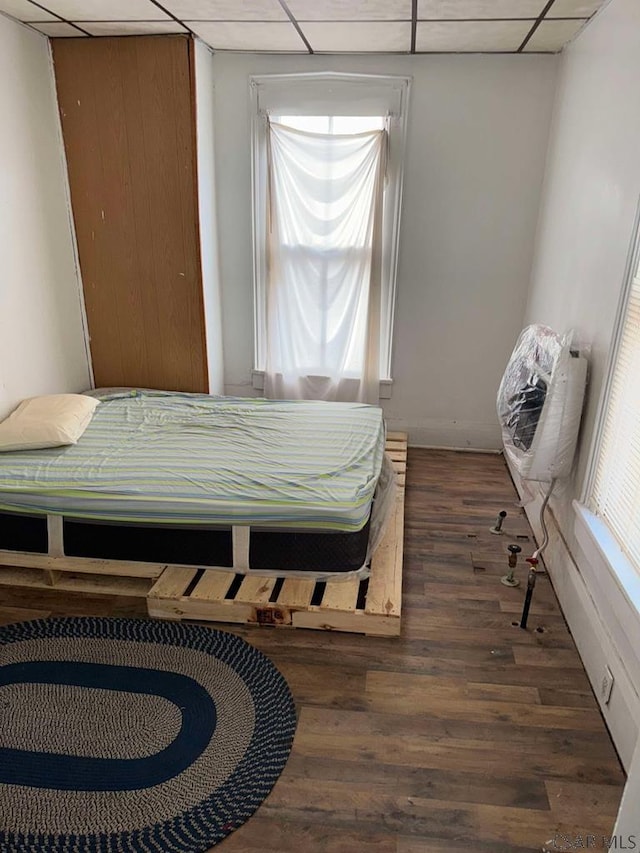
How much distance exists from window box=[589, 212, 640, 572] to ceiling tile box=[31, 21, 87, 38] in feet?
10.4

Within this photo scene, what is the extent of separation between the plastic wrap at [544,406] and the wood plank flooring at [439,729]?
0.61 m

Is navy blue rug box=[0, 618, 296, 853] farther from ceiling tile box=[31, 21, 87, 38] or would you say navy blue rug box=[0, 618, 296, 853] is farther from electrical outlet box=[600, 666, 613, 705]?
ceiling tile box=[31, 21, 87, 38]

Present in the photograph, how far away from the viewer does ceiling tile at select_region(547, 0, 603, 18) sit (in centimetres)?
253

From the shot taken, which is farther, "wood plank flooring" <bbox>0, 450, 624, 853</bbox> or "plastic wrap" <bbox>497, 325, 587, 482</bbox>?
"plastic wrap" <bbox>497, 325, 587, 482</bbox>

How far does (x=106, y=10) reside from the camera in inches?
112

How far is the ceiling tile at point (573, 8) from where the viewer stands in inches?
99.6

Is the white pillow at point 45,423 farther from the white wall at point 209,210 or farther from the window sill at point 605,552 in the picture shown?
the window sill at point 605,552

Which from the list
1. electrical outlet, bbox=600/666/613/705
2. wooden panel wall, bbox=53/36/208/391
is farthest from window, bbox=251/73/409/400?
electrical outlet, bbox=600/666/613/705

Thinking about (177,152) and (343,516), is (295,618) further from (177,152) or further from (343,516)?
(177,152)

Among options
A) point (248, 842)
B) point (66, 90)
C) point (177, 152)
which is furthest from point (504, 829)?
point (66, 90)

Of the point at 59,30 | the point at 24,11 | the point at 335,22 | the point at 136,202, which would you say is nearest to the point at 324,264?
the point at 136,202

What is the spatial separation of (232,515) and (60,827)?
116 cm

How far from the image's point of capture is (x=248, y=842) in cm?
154

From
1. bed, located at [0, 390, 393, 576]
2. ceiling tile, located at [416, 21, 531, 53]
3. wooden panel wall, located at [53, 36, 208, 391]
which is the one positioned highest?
ceiling tile, located at [416, 21, 531, 53]
